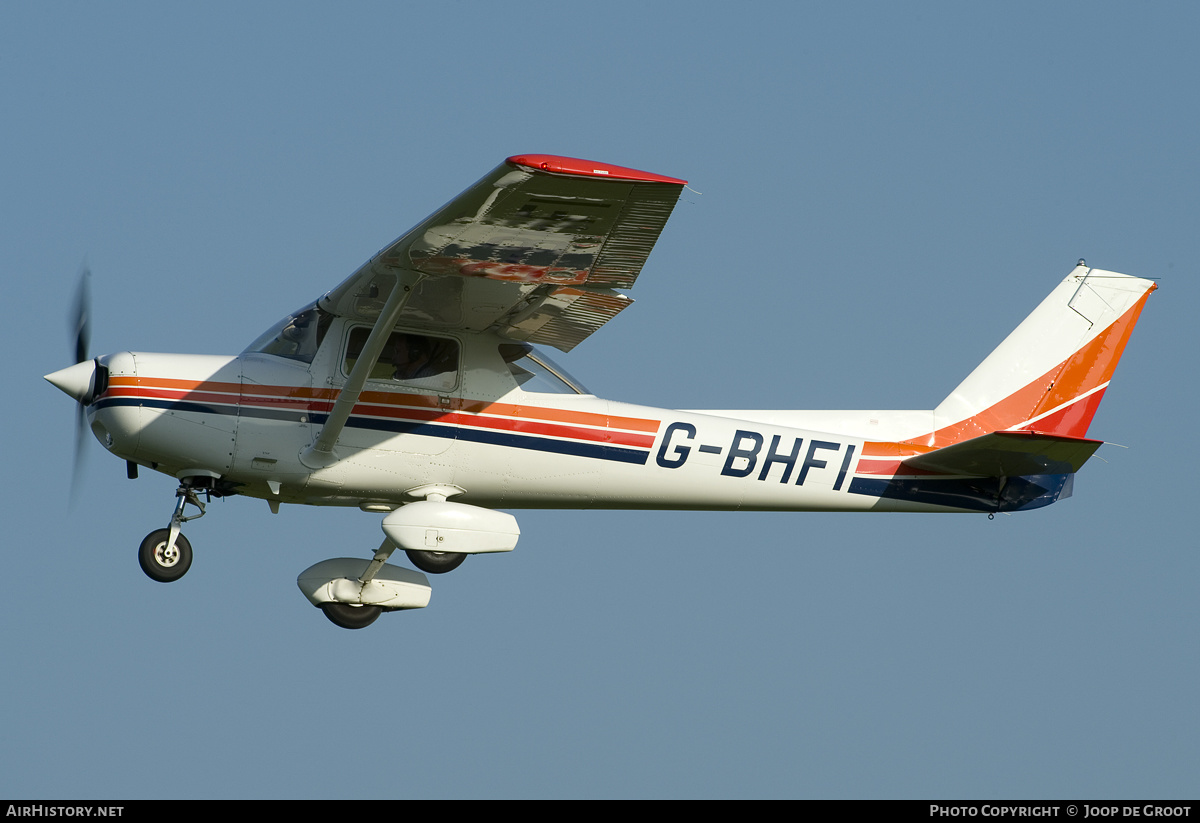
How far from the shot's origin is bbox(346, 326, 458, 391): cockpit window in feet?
34.8

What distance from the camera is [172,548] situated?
10.5m

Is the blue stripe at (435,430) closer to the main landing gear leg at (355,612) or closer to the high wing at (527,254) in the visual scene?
the high wing at (527,254)

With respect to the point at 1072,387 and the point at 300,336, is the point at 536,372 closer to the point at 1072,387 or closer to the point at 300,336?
the point at 300,336

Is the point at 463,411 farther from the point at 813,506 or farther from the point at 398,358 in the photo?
the point at 813,506

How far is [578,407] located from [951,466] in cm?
309

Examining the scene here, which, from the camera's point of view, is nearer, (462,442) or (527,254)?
(527,254)

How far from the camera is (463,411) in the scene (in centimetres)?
1074

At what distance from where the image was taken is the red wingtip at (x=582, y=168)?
8109 mm

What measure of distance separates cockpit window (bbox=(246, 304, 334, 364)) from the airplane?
0.01 metres

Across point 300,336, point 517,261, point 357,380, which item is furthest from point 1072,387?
point 300,336

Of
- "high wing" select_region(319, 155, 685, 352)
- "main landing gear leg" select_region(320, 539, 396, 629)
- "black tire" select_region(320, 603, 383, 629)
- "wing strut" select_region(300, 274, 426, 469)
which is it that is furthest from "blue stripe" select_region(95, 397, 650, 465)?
"black tire" select_region(320, 603, 383, 629)

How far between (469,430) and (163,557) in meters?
2.39
